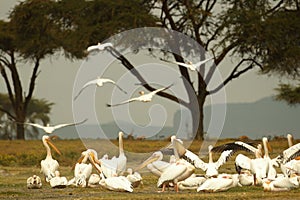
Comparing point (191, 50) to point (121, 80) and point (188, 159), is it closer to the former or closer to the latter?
point (121, 80)

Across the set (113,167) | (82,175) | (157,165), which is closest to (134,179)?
(113,167)

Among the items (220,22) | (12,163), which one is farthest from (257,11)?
(12,163)

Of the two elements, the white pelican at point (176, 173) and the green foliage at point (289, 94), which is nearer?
the white pelican at point (176, 173)

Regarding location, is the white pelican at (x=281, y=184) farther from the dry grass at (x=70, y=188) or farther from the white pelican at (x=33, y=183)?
the white pelican at (x=33, y=183)

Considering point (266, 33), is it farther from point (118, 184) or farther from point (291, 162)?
point (118, 184)

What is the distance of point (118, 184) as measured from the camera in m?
14.2

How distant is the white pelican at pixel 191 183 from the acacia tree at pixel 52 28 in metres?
19.5

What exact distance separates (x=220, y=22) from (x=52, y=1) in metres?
7.80

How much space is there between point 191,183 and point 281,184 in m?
1.65

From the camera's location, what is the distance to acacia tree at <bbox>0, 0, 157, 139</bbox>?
34.8 meters

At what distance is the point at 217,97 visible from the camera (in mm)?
35906

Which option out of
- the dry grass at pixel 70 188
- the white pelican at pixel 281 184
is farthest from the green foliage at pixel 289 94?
the white pelican at pixel 281 184

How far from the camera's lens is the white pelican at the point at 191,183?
14859 millimetres

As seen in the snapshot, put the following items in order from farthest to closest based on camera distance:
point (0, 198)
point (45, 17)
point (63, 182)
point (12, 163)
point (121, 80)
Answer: point (45, 17), point (121, 80), point (12, 163), point (63, 182), point (0, 198)
